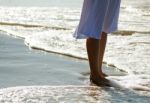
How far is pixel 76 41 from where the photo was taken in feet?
24.2

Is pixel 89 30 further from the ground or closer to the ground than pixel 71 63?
further from the ground

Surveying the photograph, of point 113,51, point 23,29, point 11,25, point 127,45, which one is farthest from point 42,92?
point 11,25

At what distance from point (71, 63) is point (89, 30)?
1.32 metres

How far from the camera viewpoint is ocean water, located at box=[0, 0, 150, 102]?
201 inches

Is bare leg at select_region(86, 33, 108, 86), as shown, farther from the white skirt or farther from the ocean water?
Result: the ocean water

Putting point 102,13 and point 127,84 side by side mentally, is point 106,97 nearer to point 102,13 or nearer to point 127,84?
point 127,84

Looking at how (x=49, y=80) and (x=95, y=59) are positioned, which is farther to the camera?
(x=49, y=80)

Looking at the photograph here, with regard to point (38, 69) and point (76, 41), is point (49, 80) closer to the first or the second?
point (38, 69)

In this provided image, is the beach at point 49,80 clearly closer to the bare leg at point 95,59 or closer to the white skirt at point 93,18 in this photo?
the bare leg at point 95,59

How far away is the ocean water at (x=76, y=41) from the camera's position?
16.8ft

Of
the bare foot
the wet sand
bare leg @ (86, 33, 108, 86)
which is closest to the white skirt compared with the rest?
bare leg @ (86, 33, 108, 86)

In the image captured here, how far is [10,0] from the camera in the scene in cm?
1717

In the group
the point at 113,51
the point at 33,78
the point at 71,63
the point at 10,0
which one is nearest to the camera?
the point at 33,78

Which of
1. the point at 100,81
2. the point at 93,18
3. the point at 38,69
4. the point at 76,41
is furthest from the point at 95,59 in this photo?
the point at 76,41
